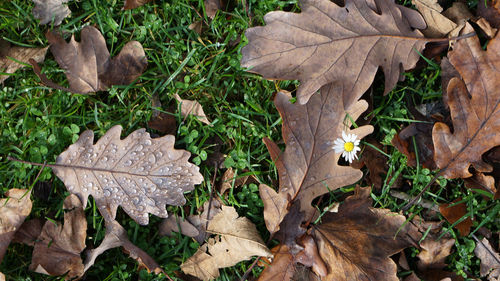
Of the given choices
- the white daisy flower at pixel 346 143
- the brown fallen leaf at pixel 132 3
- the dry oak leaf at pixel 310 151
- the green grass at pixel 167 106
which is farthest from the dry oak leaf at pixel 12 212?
the white daisy flower at pixel 346 143

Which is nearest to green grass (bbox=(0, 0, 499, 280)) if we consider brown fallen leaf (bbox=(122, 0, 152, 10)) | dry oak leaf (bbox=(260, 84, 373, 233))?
brown fallen leaf (bbox=(122, 0, 152, 10))

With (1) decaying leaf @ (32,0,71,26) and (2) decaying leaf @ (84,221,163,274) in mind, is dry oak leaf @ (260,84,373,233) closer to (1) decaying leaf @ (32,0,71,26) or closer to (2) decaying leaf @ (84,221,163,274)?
(2) decaying leaf @ (84,221,163,274)

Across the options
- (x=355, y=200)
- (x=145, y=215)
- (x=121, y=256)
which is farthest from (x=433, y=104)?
(x=121, y=256)

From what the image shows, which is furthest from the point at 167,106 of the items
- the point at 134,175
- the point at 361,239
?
the point at 361,239

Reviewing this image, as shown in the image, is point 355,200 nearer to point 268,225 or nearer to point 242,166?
point 268,225

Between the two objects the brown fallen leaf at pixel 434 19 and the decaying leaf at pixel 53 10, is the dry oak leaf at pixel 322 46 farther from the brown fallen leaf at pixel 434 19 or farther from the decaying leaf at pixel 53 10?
the decaying leaf at pixel 53 10
